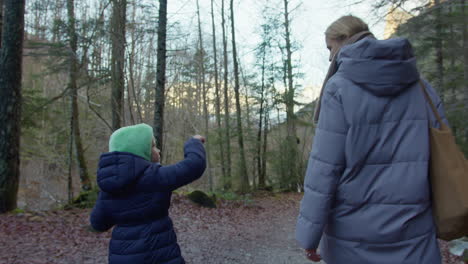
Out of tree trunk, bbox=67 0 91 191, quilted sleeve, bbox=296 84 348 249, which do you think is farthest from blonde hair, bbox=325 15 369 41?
tree trunk, bbox=67 0 91 191

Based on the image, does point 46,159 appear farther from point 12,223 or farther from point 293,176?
point 293,176

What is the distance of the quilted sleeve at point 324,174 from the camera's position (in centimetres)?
158

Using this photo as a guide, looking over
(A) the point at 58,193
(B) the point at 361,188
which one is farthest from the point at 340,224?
(A) the point at 58,193

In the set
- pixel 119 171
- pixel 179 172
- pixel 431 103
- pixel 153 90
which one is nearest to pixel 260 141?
pixel 153 90

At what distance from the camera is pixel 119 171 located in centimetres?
207

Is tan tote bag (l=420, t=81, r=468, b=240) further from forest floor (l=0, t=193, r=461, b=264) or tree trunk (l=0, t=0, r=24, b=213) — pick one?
tree trunk (l=0, t=0, r=24, b=213)

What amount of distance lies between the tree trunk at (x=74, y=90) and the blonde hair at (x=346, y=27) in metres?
9.54

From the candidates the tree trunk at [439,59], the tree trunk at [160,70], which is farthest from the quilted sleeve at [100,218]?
the tree trunk at [439,59]

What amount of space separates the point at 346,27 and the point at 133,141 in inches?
58.0

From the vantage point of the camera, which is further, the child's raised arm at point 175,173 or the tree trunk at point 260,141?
the tree trunk at point 260,141

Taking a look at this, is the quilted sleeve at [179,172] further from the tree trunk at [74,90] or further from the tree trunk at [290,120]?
the tree trunk at [290,120]

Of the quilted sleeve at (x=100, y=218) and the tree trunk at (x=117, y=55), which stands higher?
the tree trunk at (x=117, y=55)

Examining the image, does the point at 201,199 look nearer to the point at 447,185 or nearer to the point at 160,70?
the point at 160,70

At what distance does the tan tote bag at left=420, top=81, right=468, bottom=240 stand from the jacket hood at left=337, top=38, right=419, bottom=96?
28 cm
